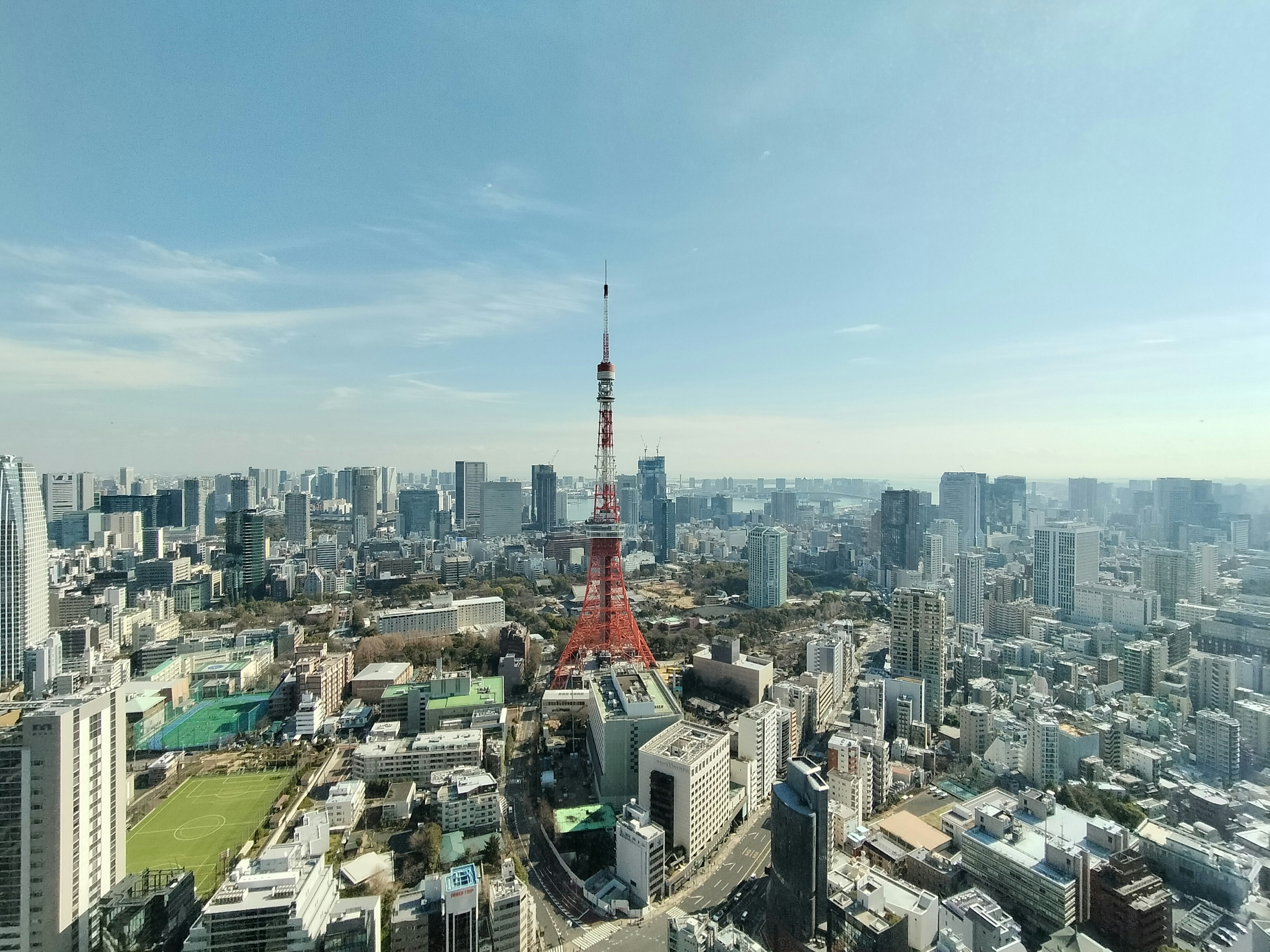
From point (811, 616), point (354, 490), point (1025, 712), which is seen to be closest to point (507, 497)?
point (354, 490)

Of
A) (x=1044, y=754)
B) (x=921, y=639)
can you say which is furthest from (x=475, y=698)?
(x=1044, y=754)

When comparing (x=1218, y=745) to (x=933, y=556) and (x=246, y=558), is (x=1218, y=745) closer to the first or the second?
(x=933, y=556)

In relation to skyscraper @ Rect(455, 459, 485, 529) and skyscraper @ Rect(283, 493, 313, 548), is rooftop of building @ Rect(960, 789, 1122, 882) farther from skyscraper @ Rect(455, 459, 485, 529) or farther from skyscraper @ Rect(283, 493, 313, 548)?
skyscraper @ Rect(455, 459, 485, 529)

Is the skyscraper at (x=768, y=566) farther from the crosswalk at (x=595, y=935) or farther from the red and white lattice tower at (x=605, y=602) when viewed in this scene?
the crosswalk at (x=595, y=935)

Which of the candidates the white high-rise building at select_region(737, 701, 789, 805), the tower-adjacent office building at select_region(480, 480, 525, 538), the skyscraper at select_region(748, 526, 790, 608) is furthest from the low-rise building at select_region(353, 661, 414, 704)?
the tower-adjacent office building at select_region(480, 480, 525, 538)

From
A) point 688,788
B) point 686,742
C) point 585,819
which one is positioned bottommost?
point 585,819

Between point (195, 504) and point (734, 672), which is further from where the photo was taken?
point (195, 504)

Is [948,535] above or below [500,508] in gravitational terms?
below
